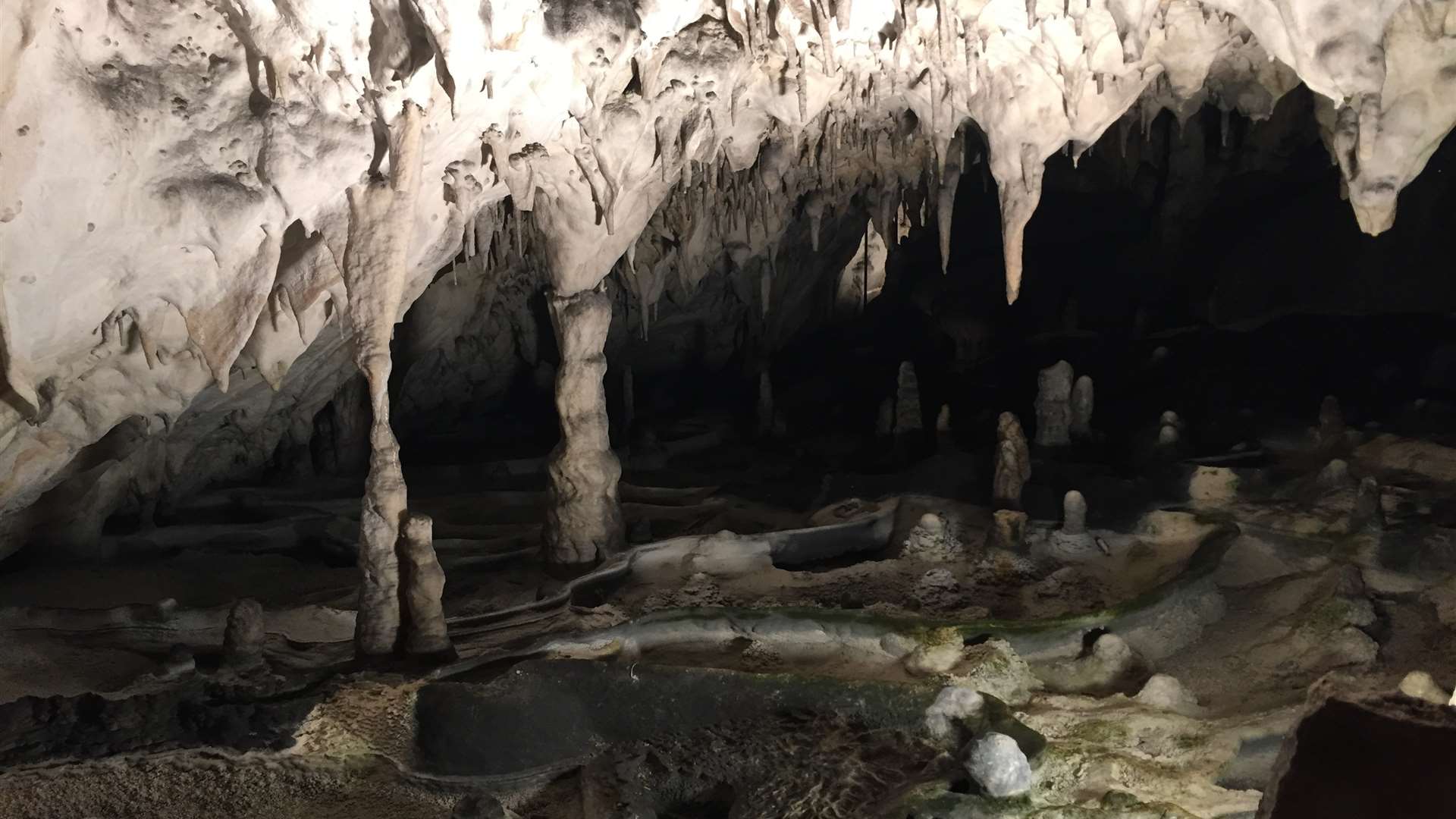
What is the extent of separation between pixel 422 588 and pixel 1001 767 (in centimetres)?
383

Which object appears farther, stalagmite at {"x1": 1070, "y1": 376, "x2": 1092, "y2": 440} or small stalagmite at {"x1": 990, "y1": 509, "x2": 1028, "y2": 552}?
stalagmite at {"x1": 1070, "y1": 376, "x2": 1092, "y2": 440}

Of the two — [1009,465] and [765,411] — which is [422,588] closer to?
[1009,465]

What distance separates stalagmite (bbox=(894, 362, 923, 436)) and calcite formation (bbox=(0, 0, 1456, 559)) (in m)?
4.12

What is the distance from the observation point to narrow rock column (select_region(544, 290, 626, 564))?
31.1 feet

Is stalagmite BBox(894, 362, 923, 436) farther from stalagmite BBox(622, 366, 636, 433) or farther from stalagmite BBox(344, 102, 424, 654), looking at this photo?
stalagmite BBox(344, 102, 424, 654)

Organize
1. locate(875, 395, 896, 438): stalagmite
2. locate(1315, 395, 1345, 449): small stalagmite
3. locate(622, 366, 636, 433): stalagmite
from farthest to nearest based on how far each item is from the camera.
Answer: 1. locate(622, 366, 636, 433): stalagmite
2. locate(875, 395, 896, 438): stalagmite
3. locate(1315, 395, 1345, 449): small stalagmite

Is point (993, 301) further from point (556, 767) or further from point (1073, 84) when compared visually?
point (556, 767)

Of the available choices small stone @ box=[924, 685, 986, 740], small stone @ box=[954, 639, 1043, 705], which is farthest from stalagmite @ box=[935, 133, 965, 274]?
small stone @ box=[924, 685, 986, 740]

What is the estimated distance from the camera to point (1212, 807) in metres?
4.84

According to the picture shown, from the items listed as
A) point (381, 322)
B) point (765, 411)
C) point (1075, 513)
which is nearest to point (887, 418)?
point (765, 411)

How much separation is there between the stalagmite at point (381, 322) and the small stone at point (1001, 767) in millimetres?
3926

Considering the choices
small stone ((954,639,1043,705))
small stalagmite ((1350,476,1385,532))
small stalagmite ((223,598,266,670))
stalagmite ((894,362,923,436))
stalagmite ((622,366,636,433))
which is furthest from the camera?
stalagmite ((622,366,636,433))

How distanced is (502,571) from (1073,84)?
651 centimetres

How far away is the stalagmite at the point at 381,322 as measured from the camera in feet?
20.5
